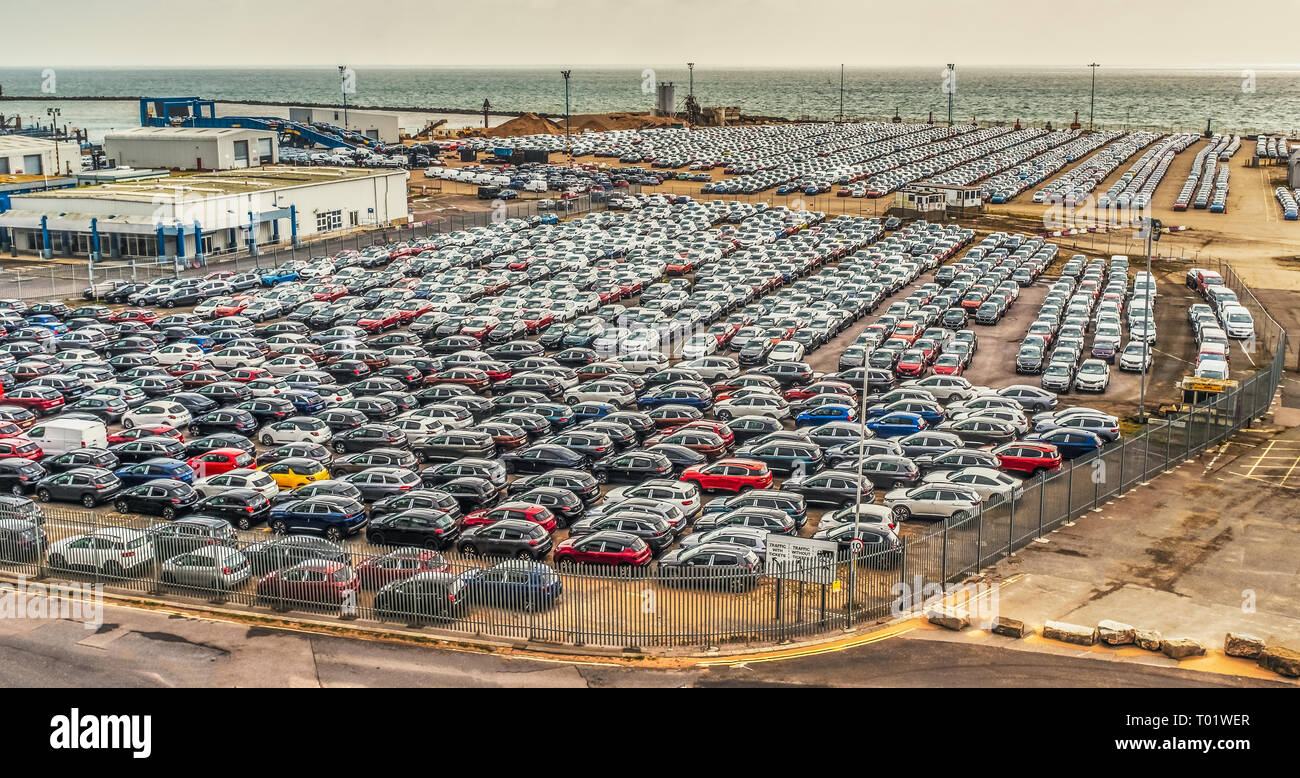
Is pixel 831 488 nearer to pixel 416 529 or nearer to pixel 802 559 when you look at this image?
pixel 802 559

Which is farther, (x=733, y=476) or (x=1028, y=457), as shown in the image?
(x=1028, y=457)

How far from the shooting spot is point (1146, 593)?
92.7 feet

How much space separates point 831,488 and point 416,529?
12135 millimetres

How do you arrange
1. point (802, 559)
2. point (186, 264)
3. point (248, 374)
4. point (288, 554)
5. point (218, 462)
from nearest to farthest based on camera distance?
point (802, 559) → point (288, 554) → point (218, 462) → point (248, 374) → point (186, 264)

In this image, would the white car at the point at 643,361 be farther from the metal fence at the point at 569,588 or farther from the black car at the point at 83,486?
the black car at the point at 83,486

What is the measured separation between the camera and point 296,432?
4206 centimetres

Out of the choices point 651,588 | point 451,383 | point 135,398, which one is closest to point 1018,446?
point 651,588

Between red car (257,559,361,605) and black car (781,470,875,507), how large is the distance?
14.1 meters

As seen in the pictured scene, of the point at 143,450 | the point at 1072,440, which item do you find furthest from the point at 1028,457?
the point at 143,450

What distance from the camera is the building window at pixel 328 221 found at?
9012 cm

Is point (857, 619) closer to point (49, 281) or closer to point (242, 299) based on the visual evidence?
point (242, 299)

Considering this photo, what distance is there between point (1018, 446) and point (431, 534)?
62.3 ft

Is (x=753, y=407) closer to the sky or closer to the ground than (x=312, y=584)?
closer to the sky

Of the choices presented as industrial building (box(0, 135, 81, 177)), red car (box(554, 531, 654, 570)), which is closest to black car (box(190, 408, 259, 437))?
red car (box(554, 531, 654, 570))
